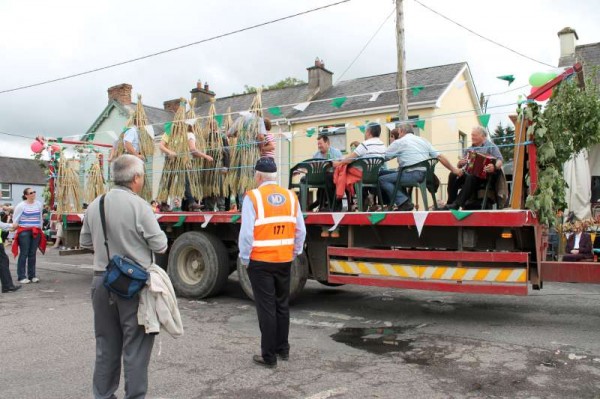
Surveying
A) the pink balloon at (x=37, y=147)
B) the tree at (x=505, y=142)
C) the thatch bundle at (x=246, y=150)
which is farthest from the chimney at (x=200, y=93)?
the thatch bundle at (x=246, y=150)

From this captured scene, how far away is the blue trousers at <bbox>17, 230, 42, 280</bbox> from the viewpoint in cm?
963

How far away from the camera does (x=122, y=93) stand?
30.2m

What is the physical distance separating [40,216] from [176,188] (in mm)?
3124

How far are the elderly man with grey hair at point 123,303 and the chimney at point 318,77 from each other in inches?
862

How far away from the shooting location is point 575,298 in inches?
312

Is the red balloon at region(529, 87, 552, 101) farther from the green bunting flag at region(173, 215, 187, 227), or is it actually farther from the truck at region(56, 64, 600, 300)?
the green bunting flag at region(173, 215, 187, 227)

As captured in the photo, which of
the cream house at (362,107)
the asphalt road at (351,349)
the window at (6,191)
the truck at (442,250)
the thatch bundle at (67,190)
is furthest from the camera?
the window at (6,191)

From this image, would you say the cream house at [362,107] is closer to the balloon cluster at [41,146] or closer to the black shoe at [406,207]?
the balloon cluster at [41,146]

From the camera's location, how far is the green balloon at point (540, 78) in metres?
5.87

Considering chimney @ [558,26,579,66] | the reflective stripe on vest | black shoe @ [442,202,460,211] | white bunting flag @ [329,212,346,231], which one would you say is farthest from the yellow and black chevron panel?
chimney @ [558,26,579,66]

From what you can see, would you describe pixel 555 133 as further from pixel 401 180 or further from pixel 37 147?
pixel 37 147

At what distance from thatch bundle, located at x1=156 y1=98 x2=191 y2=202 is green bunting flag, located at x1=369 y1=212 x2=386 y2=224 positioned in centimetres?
343

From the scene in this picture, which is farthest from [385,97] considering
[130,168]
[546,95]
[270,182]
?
[130,168]

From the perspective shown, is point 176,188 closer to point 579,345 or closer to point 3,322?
point 3,322
